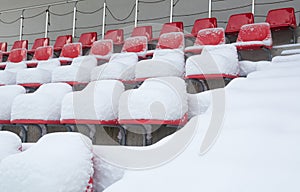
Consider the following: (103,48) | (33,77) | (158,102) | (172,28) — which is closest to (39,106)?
(158,102)

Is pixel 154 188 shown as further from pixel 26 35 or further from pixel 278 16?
pixel 26 35

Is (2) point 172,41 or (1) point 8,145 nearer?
(1) point 8,145

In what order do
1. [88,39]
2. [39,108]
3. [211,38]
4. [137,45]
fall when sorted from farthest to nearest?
[88,39], [137,45], [211,38], [39,108]

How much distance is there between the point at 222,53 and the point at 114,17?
2333mm

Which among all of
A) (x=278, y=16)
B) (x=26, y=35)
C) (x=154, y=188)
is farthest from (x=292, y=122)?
(x=26, y=35)

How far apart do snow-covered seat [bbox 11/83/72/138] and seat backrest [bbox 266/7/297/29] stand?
1433 mm

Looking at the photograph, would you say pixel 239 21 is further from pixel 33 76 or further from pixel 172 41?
pixel 33 76

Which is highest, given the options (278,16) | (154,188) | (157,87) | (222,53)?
(278,16)

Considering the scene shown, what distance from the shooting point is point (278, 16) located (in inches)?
87.6

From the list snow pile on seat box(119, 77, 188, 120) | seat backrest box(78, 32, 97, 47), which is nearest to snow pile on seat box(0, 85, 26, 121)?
snow pile on seat box(119, 77, 188, 120)

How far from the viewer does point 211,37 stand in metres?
1.96

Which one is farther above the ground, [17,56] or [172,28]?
[172,28]

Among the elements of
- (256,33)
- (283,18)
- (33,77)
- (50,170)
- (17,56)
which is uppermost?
(283,18)

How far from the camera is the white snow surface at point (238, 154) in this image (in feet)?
1.71
